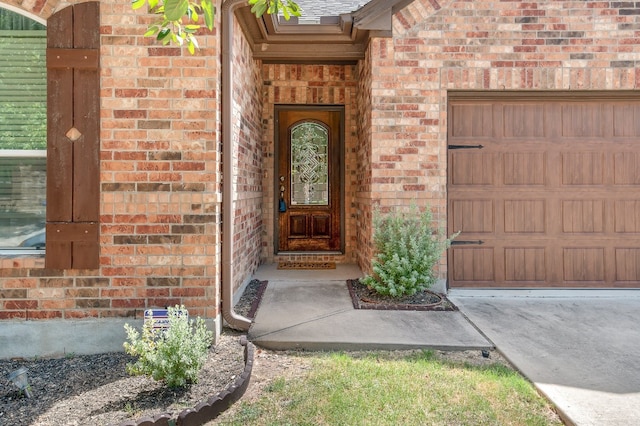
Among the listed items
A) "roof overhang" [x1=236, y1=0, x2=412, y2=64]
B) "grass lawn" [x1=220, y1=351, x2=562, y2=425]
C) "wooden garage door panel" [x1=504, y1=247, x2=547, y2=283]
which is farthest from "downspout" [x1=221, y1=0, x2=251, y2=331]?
"wooden garage door panel" [x1=504, y1=247, x2=547, y2=283]

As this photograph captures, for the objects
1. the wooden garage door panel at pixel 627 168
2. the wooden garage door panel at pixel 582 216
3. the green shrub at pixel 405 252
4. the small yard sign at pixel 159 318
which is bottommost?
the small yard sign at pixel 159 318

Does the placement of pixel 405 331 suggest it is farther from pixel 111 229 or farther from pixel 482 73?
pixel 482 73

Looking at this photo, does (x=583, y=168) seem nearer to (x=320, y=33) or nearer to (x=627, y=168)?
(x=627, y=168)

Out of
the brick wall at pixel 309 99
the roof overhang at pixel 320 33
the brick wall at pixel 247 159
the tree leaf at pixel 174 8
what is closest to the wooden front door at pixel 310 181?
the brick wall at pixel 309 99

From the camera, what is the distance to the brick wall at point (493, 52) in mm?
4824

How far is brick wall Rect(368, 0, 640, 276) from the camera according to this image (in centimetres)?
482

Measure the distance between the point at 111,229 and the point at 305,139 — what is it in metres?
3.66

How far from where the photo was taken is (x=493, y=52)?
4836 millimetres

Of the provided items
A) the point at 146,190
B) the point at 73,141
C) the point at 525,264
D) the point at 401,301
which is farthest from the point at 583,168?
the point at 73,141

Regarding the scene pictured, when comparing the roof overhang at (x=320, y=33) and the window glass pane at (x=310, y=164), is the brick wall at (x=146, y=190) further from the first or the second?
the window glass pane at (x=310, y=164)

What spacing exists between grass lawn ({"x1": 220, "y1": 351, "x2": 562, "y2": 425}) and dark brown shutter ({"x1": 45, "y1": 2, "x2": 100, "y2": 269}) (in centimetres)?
195

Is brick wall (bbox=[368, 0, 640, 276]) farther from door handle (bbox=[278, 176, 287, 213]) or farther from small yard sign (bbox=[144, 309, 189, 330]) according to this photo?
small yard sign (bbox=[144, 309, 189, 330])

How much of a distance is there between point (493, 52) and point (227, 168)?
135 inches

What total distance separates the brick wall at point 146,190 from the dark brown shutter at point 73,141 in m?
0.07
